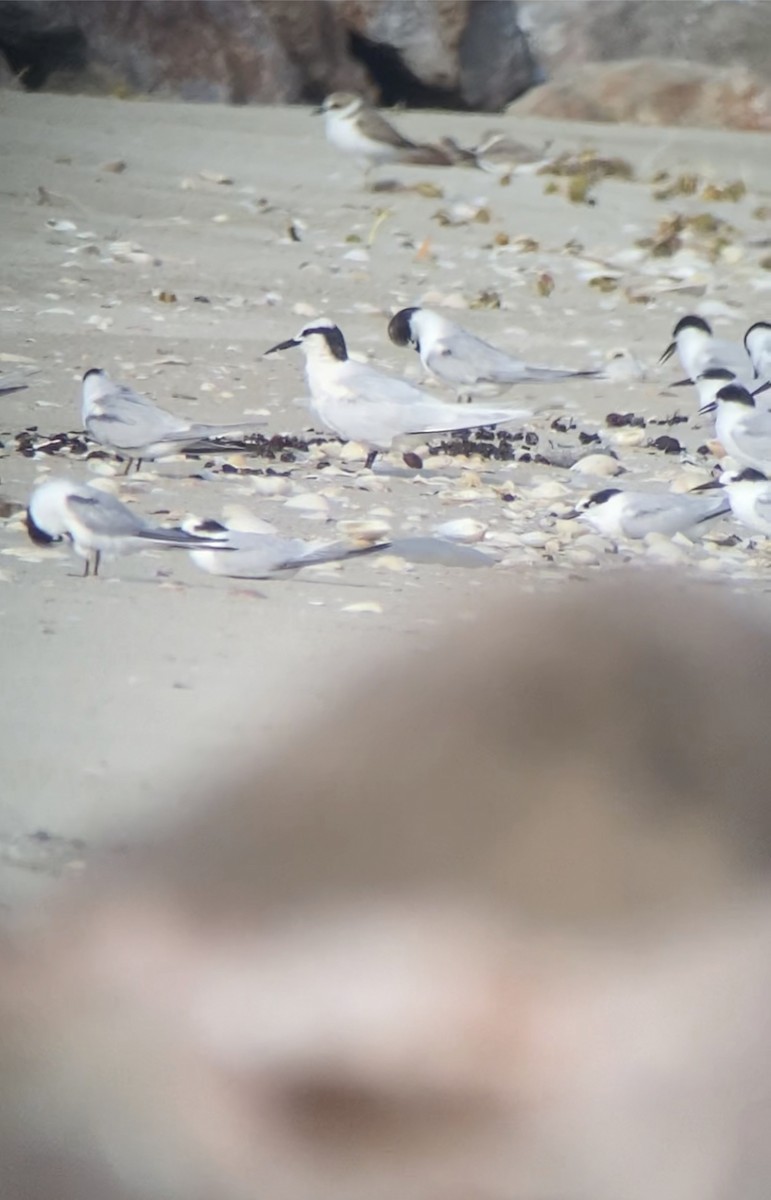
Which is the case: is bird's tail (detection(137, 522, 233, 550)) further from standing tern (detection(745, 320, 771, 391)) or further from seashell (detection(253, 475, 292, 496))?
standing tern (detection(745, 320, 771, 391))

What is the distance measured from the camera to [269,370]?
298cm

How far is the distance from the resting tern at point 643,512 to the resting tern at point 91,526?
0.59m

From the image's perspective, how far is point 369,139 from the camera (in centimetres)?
404

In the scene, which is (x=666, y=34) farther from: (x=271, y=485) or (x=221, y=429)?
(x=271, y=485)

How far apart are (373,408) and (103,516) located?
77 cm

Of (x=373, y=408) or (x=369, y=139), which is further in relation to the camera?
(x=369, y=139)

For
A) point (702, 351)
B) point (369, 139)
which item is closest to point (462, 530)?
point (702, 351)

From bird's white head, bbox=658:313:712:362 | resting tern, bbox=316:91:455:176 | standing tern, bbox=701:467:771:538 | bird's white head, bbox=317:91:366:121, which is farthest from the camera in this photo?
bird's white head, bbox=317:91:366:121

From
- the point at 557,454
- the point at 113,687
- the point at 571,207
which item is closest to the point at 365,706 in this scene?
the point at 113,687

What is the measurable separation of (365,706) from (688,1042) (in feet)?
0.66

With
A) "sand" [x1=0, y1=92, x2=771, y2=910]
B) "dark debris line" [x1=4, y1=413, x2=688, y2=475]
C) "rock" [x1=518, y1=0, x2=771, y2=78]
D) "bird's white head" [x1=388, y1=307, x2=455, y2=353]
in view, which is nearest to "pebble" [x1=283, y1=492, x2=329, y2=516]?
"sand" [x1=0, y1=92, x2=771, y2=910]

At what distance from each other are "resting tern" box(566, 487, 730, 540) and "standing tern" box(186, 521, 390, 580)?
39cm

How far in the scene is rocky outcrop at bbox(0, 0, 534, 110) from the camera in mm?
3832

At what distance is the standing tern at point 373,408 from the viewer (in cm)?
263
